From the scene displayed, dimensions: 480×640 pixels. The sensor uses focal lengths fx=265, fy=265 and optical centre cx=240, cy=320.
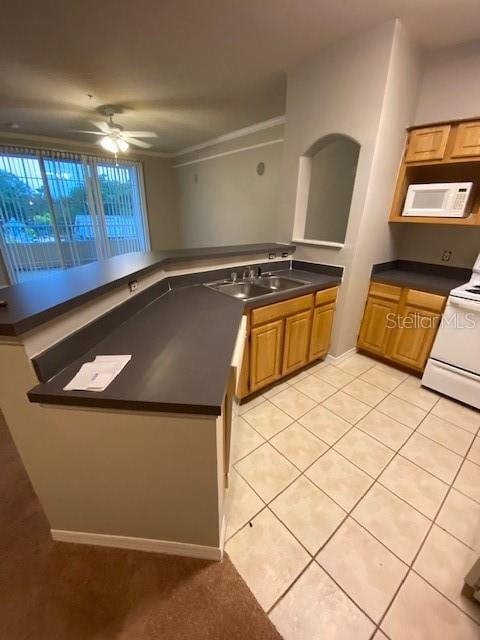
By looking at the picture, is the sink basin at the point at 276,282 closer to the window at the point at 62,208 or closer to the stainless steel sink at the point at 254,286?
the stainless steel sink at the point at 254,286

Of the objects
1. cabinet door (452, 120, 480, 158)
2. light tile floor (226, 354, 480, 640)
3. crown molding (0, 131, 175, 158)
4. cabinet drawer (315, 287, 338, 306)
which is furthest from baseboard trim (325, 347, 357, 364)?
crown molding (0, 131, 175, 158)

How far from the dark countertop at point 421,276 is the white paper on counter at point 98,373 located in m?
2.44

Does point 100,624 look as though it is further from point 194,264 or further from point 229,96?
point 229,96

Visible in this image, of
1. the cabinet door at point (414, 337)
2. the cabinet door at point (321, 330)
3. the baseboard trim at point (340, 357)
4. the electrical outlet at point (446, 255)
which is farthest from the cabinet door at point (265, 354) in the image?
the electrical outlet at point (446, 255)

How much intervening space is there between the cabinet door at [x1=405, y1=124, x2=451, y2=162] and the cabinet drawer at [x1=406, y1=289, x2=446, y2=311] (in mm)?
1110

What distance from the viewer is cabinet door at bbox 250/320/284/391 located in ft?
6.66

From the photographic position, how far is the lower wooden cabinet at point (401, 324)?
92.4 inches

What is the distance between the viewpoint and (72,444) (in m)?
1.01

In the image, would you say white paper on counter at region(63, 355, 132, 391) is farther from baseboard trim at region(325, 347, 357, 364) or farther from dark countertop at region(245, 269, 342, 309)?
baseboard trim at region(325, 347, 357, 364)

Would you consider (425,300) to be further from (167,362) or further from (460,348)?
(167,362)

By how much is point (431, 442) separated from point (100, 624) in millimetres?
2093

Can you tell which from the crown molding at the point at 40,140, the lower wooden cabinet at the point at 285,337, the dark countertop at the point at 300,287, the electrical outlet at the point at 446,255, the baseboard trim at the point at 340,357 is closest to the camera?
the dark countertop at the point at 300,287

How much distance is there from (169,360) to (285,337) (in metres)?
1.32

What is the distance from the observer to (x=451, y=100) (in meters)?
2.19
